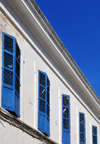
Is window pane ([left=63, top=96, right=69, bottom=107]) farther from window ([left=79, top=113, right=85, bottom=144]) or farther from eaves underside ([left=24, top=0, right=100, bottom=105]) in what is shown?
window ([left=79, top=113, right=85, bottom=144])

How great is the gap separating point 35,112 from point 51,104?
1761mm

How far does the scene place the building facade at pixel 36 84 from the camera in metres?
10.2

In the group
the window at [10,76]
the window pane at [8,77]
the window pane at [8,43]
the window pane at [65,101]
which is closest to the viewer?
the window at [10,76]

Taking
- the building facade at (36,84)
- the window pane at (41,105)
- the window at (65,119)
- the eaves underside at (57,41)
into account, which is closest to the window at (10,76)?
the building facade at (36,84)

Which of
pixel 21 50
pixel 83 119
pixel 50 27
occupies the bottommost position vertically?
pixel 83 119

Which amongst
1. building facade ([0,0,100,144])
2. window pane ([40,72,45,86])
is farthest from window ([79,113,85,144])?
window pane ([40,72,45,86])

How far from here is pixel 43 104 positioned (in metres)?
12.6

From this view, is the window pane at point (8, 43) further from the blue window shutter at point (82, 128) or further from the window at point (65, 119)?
the blue window shutter at point (82, 128)

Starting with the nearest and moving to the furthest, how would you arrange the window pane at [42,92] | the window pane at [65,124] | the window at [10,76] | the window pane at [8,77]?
the window at [10,76]
the window pane at [8,77]
the window pane at [42,92]
the window pane at [65,124]

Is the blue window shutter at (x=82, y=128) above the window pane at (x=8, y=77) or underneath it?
underneath

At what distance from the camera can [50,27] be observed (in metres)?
13.5

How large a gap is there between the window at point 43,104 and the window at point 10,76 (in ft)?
5.51

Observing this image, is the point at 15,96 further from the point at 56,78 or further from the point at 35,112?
the point at 56,78

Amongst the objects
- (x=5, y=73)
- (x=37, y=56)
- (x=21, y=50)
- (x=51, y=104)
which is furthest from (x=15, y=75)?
(x=51, y=104)
